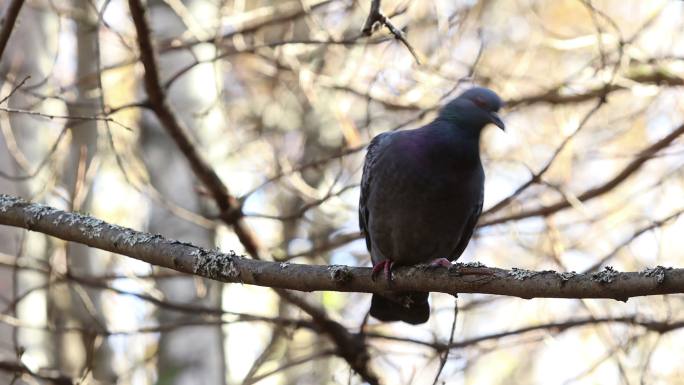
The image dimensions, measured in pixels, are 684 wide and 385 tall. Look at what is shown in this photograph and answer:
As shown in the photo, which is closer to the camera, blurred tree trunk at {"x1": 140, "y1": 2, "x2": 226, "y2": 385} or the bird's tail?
the bird's tail

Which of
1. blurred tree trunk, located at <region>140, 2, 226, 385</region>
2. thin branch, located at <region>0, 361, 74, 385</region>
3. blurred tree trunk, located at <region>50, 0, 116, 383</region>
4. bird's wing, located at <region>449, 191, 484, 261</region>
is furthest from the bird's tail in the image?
blurred tree trunk, located at <region>50, 0, 116, 383</region>

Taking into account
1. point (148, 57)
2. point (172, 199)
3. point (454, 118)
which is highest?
point (172, 199)

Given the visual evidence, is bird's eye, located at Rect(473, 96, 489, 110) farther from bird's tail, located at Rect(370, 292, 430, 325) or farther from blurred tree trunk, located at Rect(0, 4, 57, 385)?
blurred tree trunk, located at Rect(0, 4, 57, 385)

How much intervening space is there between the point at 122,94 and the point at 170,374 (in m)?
5.57

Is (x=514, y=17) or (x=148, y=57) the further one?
(x=514, y=17)

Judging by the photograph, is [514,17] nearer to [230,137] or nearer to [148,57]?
[230,137]

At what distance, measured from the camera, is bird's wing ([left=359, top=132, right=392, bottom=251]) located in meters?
5.09

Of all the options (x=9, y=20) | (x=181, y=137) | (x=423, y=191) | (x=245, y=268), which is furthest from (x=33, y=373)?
(x=423, y=191)

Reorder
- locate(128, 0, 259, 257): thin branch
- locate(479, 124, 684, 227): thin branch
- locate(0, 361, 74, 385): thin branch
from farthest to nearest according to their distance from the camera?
1. locate(479, 124, 684, 227): thin branch
2. locate(0, 361, 74, 385): thin branch
3. locate(128, 0, 259, 257): thin branch

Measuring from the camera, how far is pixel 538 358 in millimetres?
11703

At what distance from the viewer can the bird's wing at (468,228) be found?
16.7 ft

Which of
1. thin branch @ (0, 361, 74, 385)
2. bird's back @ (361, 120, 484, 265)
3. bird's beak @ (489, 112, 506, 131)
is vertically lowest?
thin branch @ (0, 361, 74, 385)

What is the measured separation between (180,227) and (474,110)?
9.61 ft

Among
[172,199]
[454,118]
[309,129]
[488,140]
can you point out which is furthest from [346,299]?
[454,118]
